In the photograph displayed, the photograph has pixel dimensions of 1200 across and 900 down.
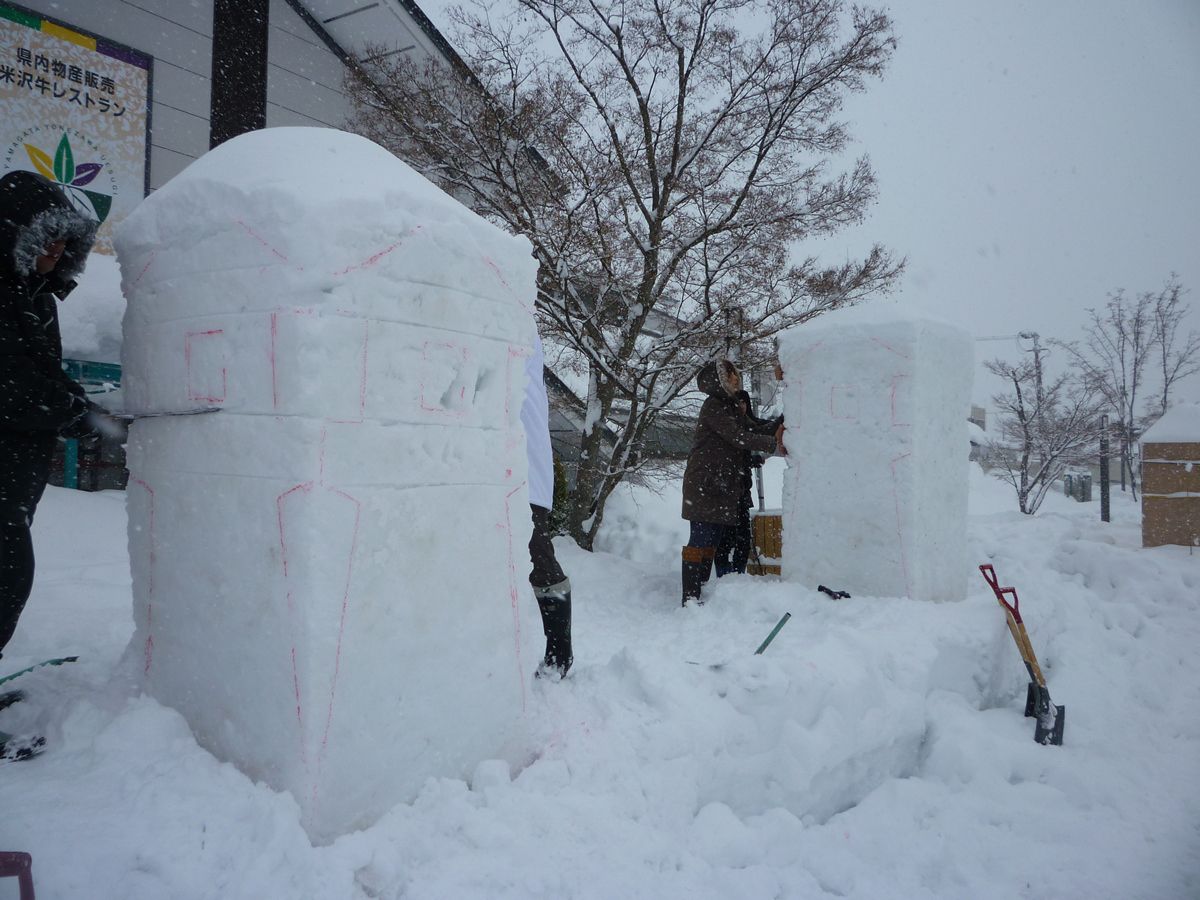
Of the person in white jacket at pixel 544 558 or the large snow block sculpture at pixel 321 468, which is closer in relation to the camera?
the large snow block sculpture at pixel 321 468

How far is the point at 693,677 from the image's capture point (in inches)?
110

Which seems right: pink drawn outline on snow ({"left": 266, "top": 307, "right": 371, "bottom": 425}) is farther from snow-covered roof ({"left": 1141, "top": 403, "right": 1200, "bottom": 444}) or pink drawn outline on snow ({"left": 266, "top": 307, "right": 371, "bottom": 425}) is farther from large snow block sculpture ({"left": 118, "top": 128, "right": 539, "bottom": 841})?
snow-covered roof ({"left": 1141, "top": 403, "right": 1200, "bottom": 444})

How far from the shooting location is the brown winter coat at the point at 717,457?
15.8 feet

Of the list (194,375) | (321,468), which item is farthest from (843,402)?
(194,375)

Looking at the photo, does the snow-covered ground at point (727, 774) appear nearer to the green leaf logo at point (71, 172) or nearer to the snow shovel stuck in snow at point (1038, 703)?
the snow shovel stuck in snow at point (1038, 703)

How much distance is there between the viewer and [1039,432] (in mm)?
13289

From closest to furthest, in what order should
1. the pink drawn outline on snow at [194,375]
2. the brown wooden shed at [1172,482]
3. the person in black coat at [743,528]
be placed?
the pink drawn outline on snow at [194,375] < the person in black coat at [743,528] < the brown wooden shed at [1172,482]

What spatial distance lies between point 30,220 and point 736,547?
448 centimetres

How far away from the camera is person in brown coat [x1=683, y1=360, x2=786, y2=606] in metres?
4.83

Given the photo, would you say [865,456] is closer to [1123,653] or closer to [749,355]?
[1123,653]

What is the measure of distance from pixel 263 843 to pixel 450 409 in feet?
3.70

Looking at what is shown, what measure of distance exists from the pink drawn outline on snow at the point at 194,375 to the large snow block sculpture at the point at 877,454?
3548 millimetres

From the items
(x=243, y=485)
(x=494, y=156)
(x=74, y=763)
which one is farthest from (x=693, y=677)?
(x=494, y=156)

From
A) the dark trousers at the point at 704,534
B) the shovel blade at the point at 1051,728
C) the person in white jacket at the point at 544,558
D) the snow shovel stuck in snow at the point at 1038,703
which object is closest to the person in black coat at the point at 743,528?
the dark trousers at the point at 704,534
